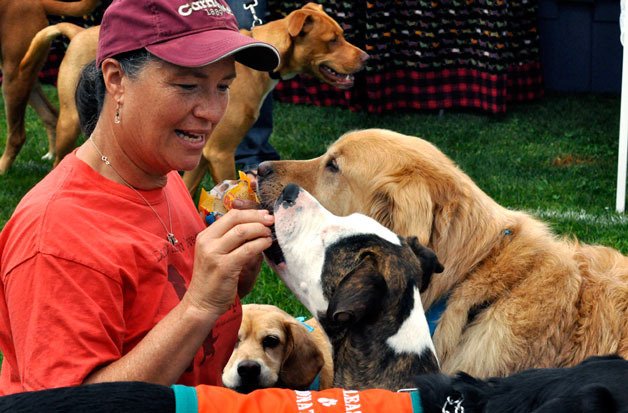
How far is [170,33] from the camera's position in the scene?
253 centimetres

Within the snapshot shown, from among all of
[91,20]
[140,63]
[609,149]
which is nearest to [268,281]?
[140,63]

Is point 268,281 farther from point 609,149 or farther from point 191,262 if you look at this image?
point 609,149

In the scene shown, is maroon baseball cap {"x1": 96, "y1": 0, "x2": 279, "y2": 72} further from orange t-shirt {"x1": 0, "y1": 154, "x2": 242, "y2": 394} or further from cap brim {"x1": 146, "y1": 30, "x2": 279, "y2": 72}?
orange t-shirt {"x1": 0, "y1": 154, "x2": 242, "y2": 394}

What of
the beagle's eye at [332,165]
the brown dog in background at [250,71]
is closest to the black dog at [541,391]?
the beagle's eye at [332,165]

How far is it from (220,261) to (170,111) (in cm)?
46

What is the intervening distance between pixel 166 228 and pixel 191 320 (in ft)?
1.44

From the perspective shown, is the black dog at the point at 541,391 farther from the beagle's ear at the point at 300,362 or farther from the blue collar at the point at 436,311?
the beagle's ear at the point at 300,362

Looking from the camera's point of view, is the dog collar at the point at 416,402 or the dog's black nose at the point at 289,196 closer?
the dog collar at the point at 416,402

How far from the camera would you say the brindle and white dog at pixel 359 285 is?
8.86 feet

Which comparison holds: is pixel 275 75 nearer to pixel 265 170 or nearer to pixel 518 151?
pixel 518 151

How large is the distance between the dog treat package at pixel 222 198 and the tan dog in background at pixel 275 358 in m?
0.55

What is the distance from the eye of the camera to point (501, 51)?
9352 millimetres

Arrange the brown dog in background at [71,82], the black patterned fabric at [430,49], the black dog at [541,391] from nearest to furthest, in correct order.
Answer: the black dog at [541,391]
the brown dog in background at [71,82]
the black patterned fabric at [430,49]

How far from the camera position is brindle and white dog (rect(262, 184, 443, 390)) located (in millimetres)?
2699
